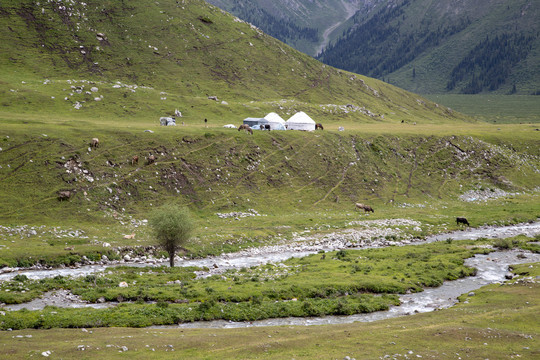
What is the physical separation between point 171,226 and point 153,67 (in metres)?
109

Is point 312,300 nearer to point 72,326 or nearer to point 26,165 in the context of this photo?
point 72,326

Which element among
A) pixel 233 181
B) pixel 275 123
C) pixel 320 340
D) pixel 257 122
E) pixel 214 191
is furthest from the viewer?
pixel 275 123

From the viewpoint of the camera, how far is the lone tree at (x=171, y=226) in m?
47.1

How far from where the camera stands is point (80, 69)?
131 metres

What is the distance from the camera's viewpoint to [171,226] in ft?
154

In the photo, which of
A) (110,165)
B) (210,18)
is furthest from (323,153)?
(210,18)

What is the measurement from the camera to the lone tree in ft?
155

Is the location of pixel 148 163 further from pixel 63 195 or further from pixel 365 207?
pixel 365 207

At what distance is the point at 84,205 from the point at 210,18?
136379 mm

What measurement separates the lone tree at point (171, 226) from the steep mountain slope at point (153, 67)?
212 ft

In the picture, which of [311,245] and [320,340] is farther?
[311,245]

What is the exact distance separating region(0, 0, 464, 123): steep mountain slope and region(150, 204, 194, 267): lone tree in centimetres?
6455

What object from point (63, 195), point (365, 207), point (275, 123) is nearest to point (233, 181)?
point (365, 207)

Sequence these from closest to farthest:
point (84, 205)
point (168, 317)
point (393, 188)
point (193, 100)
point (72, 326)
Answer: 1. point (72, 326)
2. point (168, 317)
3. point (84, 205)
4. point (393, 188)
5. point (193, 100)
